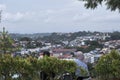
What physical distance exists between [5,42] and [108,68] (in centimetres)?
322

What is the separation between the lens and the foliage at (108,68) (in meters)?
11.0

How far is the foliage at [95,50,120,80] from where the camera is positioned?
1099 cm

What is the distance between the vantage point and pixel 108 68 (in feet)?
36.2

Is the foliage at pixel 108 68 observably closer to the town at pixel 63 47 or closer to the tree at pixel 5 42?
the town at pixel 63 47

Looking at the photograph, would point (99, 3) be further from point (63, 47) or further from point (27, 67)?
point (63, 47)

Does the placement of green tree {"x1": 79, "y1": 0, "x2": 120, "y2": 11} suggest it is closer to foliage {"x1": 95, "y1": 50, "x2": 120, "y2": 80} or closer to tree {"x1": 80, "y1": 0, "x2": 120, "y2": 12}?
tree {"x1": 80, "y1": 0, "x2": 120, "y2": 12}

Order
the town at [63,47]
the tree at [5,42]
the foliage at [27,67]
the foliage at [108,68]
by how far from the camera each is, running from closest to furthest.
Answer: the foliage at [27,67] < the tree at [5,42] < the foliage at [108,68] < the town at [63,47]

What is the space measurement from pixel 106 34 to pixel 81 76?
106 ft

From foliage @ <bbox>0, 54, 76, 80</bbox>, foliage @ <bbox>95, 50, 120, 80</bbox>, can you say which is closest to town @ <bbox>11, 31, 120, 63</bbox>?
foliage @ <bbox>0, 54, 76, 80</bbox>

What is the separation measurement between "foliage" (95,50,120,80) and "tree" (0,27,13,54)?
9.32 ft

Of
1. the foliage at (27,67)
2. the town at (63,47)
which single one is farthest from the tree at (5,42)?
the foliage at (27,67)

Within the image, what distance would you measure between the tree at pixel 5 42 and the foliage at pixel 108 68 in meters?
2.84

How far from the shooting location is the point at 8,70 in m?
8.41

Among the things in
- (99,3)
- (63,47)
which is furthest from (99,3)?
(63,47)
